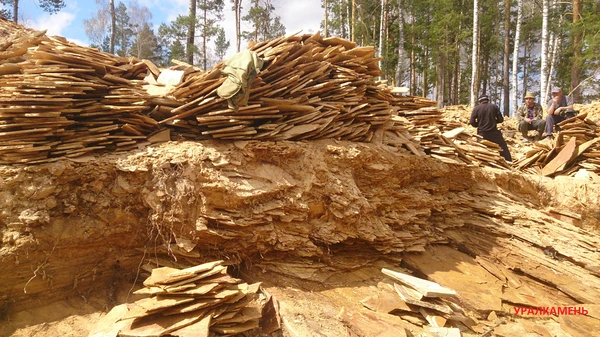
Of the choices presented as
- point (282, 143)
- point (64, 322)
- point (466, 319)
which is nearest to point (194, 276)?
point (64, 322)

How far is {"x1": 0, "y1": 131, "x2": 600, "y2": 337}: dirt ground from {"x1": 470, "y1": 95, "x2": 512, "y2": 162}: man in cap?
101 inches

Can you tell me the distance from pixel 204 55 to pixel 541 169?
17750 millimetres

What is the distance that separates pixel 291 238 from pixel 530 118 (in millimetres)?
9524

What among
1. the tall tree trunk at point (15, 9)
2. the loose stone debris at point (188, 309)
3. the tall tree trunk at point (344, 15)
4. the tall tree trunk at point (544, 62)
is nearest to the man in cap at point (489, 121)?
the loose stone debris at point (188, 309)

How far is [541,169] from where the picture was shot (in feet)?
23.1

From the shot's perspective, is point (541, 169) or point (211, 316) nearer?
point (211, 316)

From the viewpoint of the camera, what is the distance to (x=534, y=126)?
31.2 ft

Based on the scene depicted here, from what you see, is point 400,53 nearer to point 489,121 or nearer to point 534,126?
point 534,126

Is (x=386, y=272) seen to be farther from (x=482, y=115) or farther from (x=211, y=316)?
(x=482, y=115)

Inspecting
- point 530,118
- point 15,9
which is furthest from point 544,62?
point 15,9

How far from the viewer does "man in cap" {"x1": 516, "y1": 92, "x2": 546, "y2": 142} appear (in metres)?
9.31

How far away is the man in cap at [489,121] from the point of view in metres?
7.37

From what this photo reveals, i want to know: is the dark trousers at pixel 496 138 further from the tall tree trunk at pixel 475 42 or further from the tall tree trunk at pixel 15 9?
the tall tree trunk at pixel 15 9

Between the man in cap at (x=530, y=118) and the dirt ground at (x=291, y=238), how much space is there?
5186 mm
